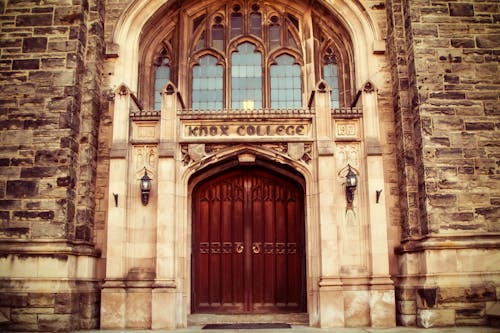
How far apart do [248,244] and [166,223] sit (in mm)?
2197

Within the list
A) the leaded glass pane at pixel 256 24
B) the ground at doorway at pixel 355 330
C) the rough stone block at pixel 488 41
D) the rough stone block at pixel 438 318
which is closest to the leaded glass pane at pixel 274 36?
the leaded glass pane at pixel 256 24

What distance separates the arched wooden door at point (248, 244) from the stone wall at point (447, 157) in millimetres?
2518

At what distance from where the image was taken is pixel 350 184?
1084cm

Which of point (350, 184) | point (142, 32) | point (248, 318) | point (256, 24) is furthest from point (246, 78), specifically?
point (248, 318)

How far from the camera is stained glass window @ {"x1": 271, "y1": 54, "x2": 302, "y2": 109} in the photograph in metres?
13.1

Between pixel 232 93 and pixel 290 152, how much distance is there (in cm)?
286

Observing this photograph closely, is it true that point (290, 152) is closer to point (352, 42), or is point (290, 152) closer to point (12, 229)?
point (352, 42)

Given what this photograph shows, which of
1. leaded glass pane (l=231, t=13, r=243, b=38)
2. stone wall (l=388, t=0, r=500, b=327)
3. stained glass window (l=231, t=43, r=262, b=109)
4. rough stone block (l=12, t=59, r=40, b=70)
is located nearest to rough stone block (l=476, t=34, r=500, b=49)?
stone wall (l=388, t=0, r=500, b=327)

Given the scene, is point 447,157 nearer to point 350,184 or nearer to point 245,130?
point 350,184

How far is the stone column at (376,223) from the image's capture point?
10.3 metres

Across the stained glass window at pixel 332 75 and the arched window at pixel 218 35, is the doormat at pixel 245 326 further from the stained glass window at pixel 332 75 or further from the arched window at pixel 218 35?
the arched window at pixel 218 35

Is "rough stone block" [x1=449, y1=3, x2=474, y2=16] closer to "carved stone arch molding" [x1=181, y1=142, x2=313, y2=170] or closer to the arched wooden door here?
"carved stone arch molding" [x1=181, y1=142, x2=313, y2=170]

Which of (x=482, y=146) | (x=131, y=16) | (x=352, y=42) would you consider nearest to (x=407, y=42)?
(x=352, y=42)

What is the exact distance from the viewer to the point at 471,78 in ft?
35.9
